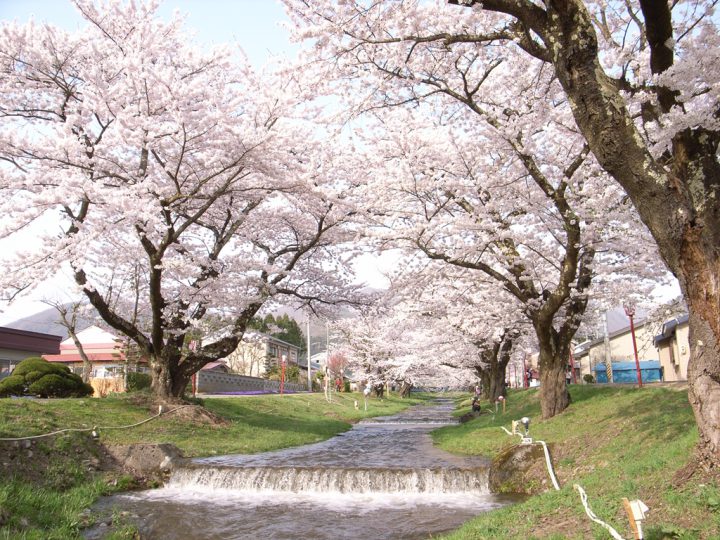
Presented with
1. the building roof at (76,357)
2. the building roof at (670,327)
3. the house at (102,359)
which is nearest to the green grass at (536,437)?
the house at (102,359)

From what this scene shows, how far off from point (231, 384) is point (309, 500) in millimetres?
41564

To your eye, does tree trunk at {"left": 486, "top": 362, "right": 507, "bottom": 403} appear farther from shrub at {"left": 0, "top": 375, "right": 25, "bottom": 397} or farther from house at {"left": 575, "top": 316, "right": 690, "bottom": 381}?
shrub at {"left": 0, "top": 375, "right": 25, "bottom": 397}

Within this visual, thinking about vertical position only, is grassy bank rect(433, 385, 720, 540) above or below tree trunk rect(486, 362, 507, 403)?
below

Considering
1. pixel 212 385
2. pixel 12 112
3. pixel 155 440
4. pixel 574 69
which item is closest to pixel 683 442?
pixel 574 69

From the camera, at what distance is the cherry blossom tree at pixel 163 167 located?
13.9 meters

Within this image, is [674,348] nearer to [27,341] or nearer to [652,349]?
[652,349]

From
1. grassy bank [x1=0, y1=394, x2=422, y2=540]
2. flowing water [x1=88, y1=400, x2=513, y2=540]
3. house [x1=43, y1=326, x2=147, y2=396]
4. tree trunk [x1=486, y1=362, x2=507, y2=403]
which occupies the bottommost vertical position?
flowing water [x1=88, y1=400, x2=513, y2=540]

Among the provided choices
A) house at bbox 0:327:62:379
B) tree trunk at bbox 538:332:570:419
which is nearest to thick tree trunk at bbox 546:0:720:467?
tree trunk at bbox 538:332:570:419

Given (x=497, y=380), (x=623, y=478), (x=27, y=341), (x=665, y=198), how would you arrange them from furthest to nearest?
(x=27, y=341)
(x=497, y=380)
(x=623, y=478)
(x=665, y=198)

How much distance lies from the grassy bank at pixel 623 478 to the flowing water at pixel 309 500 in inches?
76.3

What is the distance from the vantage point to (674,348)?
33.8 m

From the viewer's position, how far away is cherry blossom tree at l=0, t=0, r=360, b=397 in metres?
13.9

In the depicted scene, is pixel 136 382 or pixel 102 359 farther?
pixel 102 359

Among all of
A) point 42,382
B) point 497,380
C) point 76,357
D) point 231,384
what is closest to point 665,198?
point 42,382
